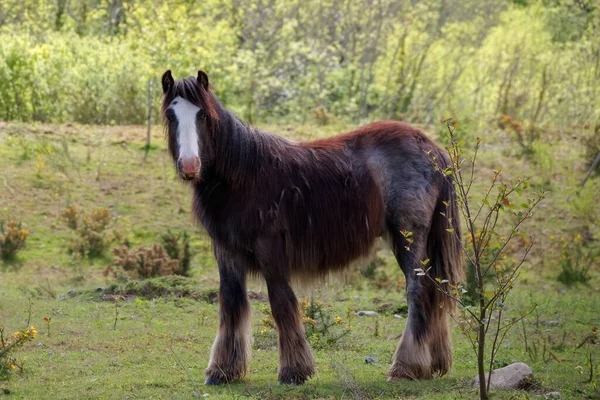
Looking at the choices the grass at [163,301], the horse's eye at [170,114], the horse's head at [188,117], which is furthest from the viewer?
the grass at [163,301]

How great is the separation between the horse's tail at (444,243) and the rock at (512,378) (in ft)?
2.91

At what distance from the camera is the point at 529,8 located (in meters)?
37.8

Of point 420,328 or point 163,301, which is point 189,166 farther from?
point 163,301

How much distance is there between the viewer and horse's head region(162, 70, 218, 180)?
6543mm

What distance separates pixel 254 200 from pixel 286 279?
2.41 ft

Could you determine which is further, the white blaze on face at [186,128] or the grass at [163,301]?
the grass at [163,301]

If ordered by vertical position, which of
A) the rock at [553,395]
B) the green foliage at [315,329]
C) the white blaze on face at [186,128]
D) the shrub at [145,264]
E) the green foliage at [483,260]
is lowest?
the shrub at [145,264]

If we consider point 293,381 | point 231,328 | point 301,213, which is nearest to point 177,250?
point 231,328

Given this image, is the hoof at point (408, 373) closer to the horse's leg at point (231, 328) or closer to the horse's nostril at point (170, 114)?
the horse's leg at point (231, 328)

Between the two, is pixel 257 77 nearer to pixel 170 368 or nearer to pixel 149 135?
pixel 149 135

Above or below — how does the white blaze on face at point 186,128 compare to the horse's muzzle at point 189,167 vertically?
above

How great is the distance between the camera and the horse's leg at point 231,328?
285 inches

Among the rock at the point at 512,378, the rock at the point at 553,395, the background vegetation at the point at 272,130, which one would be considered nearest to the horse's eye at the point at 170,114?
the background vegetation at the point at 272,130

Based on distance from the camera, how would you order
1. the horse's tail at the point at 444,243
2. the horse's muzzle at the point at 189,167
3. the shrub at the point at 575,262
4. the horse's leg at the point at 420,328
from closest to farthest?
the horse's muzzle at the point at 189,167
the horse's leg at the point at 420,328
the horse's tail at the point at 444,243
the shrub at the point at 575,262
